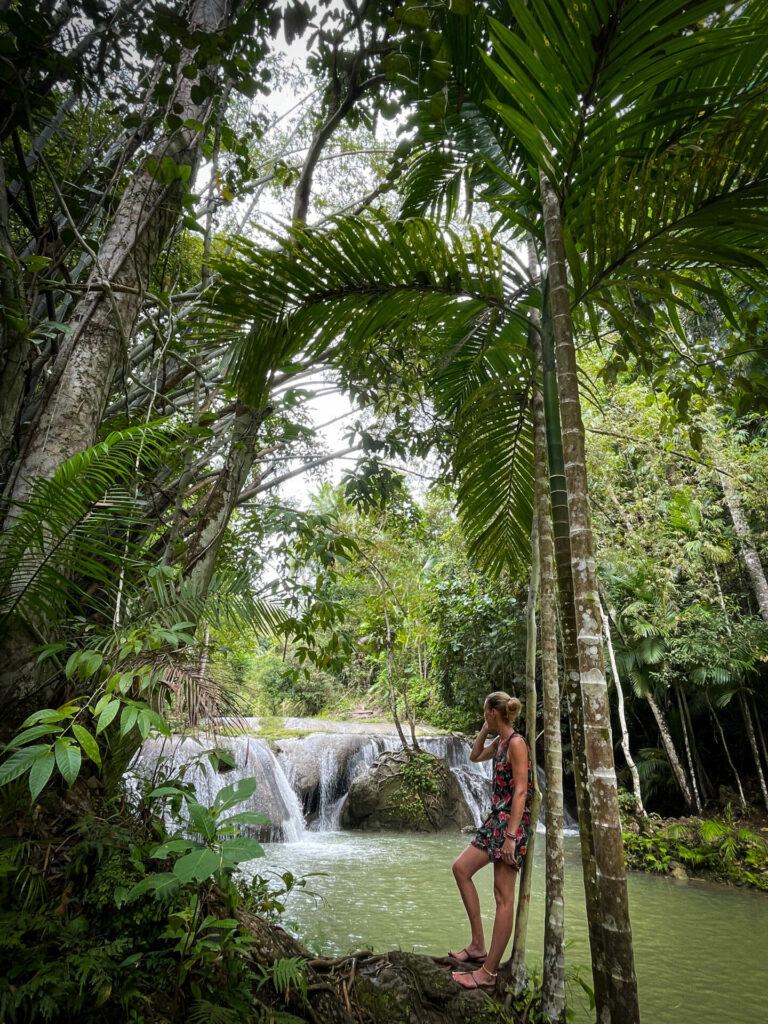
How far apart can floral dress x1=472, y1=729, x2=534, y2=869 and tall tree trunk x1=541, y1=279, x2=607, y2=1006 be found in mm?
913

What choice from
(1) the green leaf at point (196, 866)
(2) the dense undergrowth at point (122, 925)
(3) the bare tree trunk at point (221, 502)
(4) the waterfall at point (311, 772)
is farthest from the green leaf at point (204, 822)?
(4) the waterfall at point (311, 772)

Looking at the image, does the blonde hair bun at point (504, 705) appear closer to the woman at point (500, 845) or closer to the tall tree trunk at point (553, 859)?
the woman at point (500, 845)

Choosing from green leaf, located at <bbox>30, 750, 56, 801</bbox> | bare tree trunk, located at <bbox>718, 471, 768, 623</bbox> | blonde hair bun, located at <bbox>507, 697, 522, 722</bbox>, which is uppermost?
bare tree trunk, located at <bbox>718, 471, 768, 623</bbox>

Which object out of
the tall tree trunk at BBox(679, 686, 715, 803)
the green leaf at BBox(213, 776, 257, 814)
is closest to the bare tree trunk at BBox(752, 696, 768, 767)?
the tall tree trunk at BBox(679, 686, 715, 803)

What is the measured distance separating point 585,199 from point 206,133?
2014 millimetres

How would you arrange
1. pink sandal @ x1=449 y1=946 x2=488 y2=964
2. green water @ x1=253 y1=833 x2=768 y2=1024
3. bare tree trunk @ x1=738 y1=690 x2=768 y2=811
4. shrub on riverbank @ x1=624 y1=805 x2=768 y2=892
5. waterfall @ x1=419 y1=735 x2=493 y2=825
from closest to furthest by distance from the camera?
pink sandal @ x1=449 y1=946 x2=488 y2=964 → green water @ x1=253 y1=833 x2=768 y2=1024 → shrub on riverbank @ x1=624 y1=805 x2=768 y2=892 → bare tree trunk @ x1=738 y1=690 x2=768 y2=811 → waterfall @ x1=419 y1=735 x2=493 y2=825

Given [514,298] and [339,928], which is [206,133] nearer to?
[514,298]

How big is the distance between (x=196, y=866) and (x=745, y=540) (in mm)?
10294

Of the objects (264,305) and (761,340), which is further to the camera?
(761,340)

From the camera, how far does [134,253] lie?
2.69 meters

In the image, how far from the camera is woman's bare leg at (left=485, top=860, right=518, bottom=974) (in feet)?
8.91

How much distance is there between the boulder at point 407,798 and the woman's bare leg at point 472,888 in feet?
22.4

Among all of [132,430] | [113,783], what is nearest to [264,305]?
[132,430]

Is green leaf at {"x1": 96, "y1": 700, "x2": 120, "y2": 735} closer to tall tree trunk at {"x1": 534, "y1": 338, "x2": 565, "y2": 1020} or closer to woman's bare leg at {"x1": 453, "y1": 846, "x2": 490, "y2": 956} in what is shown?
tall tree trunk at {"x1": 534, "y1": 338, "x2": 565, "y2": 1020}
